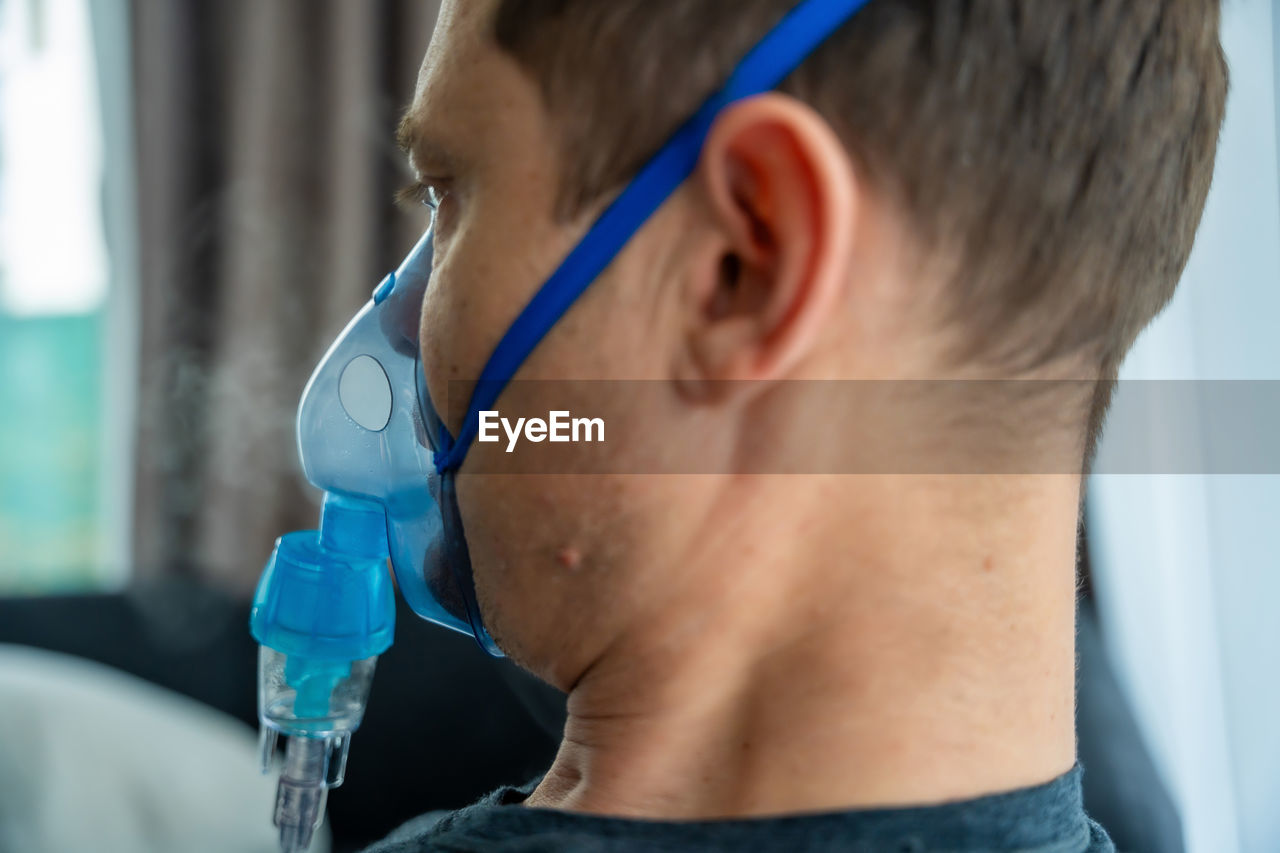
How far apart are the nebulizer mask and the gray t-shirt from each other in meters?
0.17

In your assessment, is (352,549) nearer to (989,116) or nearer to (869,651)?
(869,651)

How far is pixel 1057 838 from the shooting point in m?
0.60

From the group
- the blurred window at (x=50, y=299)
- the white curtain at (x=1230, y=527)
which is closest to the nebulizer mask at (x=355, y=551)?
the white curtain at (x=1230, y=527)

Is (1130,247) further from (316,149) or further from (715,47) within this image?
(316,149)

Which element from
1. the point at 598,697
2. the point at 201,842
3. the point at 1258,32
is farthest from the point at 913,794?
the point at 201,842

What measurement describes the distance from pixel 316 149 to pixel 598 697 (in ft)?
7.41

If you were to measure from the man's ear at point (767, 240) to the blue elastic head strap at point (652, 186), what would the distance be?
0.02 metres

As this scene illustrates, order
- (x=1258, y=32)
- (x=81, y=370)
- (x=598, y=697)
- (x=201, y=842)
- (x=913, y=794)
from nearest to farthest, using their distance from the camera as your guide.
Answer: (x=913, y=794), (x=598, y=697), (x=1258, y=32), (x=201, y=842), (x=81, y=370)

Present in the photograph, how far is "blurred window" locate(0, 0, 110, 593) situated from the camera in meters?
2.80

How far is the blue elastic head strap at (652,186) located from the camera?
1.84 feet

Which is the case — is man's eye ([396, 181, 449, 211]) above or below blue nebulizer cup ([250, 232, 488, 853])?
above

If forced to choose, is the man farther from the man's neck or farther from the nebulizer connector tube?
the nebulizer connector tube

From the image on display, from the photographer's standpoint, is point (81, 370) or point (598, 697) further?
point (81, 370)

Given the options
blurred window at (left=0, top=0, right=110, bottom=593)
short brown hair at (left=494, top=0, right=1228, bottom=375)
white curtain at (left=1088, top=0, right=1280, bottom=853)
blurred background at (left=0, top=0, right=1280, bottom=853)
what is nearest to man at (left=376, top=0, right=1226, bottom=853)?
short brown hair at (left=494, top=0, right=1228, bottom=375)
